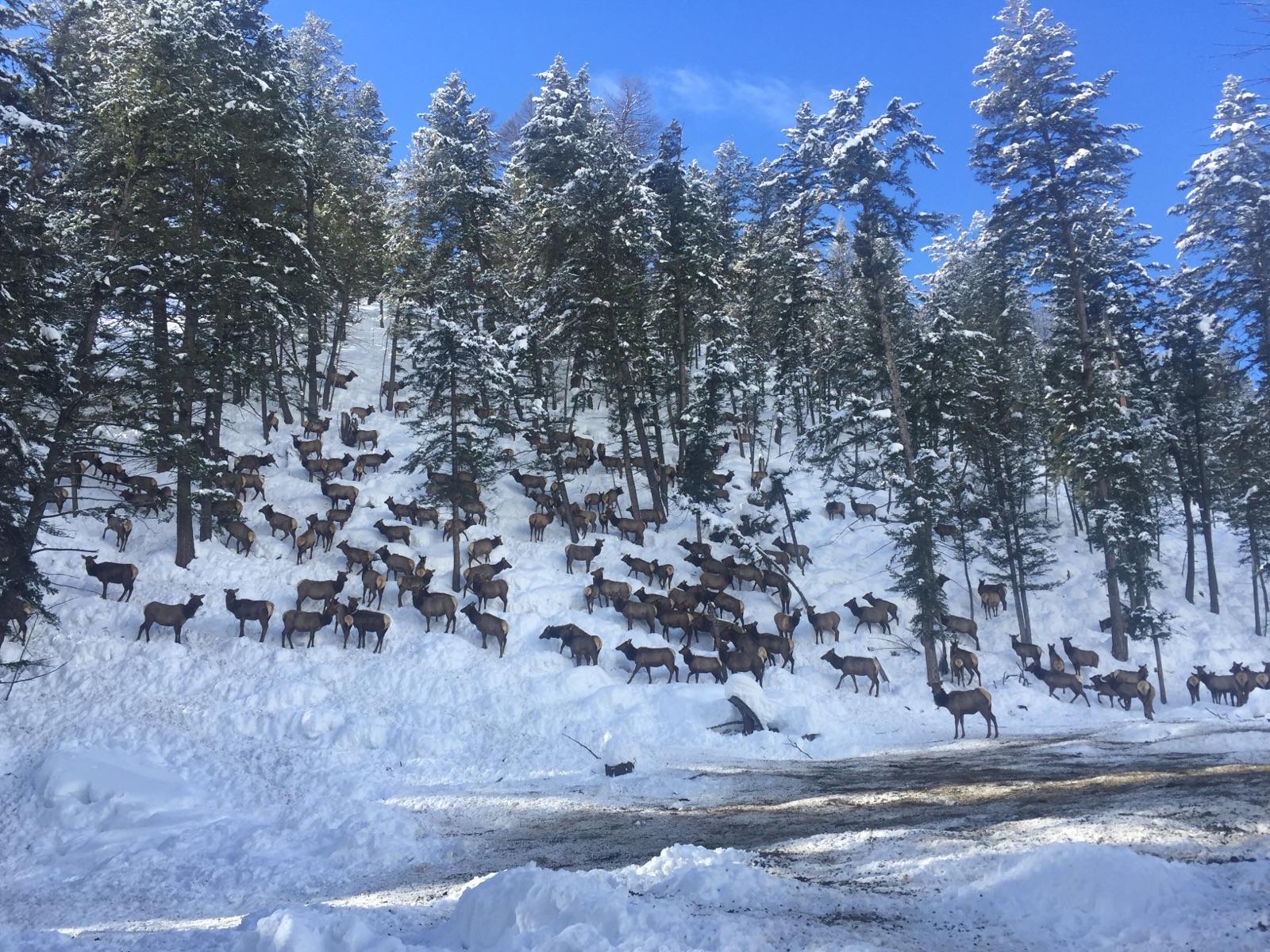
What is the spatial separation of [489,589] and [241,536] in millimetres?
8117

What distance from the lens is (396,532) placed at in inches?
1045

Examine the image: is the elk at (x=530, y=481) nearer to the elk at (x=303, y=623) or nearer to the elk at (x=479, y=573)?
the elk at (x=479, y=573)

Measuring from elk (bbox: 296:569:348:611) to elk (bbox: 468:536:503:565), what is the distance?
196 inches

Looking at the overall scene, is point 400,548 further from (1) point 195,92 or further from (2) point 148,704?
(1) point 195,92

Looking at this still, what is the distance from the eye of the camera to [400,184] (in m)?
38.4

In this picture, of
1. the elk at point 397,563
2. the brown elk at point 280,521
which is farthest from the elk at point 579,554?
the brown elk at point 280,521

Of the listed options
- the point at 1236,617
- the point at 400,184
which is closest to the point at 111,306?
the point at 400,184

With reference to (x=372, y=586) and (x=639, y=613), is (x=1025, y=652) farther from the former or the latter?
(x=372, y=586)

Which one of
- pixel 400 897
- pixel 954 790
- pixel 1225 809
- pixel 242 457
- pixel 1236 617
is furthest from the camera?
pixel 1236 617

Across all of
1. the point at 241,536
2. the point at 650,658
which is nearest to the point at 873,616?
the point at 650,658

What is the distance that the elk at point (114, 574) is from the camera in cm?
1981

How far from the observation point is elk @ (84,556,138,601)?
1981 centimetres

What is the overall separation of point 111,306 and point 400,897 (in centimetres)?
1865

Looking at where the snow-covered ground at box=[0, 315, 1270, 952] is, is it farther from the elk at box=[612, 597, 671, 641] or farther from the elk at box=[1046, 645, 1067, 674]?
the elk at box=[1046, 645, 1067, 674]
